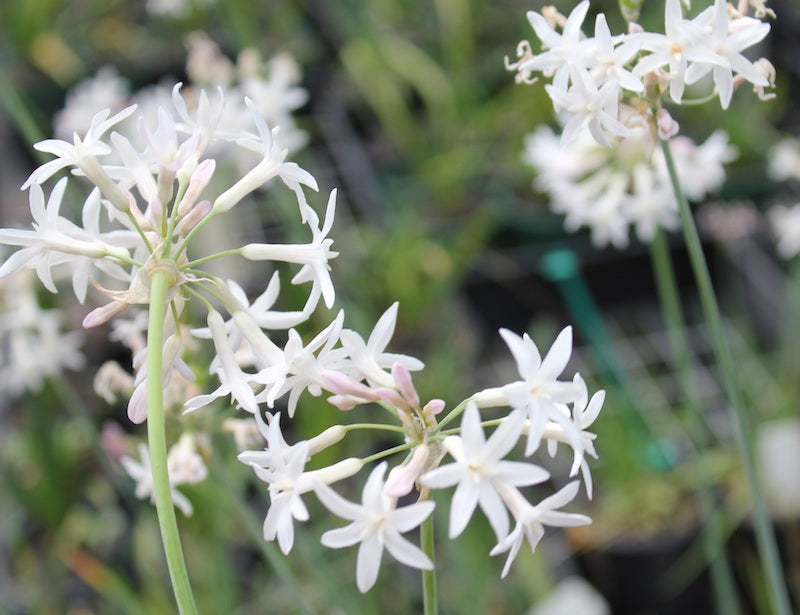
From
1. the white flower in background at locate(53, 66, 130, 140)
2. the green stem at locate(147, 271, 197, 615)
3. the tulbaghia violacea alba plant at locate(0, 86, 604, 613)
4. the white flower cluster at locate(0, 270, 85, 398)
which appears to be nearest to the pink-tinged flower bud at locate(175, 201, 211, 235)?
the tulbaghia violacea alba plant at locate(0, 86, 604, 613)

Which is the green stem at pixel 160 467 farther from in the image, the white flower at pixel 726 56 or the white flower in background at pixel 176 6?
the white flower in background at pixel 176 6

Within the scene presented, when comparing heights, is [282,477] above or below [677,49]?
below

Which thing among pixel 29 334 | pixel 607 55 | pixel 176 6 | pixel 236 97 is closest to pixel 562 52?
pixel 607 55

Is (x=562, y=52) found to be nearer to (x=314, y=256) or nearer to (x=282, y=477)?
(x=314, y=256)

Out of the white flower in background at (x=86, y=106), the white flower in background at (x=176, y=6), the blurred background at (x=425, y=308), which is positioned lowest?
the blurred background at (x=425, y=308)

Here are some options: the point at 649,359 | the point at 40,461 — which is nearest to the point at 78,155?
the point at 40,461

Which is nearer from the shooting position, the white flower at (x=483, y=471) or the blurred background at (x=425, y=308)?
the white flower at (x=483, y=471)

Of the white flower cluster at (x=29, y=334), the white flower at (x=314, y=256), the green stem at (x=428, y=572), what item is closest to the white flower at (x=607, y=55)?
the white flower at (x=314, y=256)
